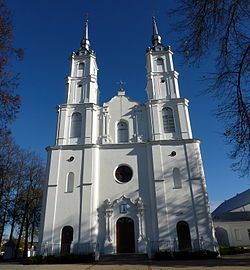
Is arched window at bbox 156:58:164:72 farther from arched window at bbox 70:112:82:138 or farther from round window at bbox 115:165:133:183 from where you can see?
round window at bbox 115:165:133:183

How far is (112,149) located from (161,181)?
17.8 feet

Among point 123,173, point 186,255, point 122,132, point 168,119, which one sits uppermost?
point 168,119

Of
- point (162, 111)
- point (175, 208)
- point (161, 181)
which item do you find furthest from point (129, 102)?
point (175, 208)

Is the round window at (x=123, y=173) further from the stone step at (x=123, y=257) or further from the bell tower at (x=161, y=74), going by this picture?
the bell tower at (x=161, y=74)

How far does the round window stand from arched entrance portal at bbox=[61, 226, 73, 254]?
5.73 metres

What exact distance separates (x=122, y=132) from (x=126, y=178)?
4905 millimetres

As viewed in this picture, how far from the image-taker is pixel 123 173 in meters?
22.9

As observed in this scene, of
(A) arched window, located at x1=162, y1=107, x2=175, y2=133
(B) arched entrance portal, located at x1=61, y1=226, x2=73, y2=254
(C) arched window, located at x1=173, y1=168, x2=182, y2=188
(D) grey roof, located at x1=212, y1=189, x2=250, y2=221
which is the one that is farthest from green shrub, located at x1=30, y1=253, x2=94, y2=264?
(D) grey roof, located at x1=212, y1=189, x2=250, y2=221

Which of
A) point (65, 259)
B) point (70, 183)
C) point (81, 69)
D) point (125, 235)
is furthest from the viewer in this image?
point (81, 69)

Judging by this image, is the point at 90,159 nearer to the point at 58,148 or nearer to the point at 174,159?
the point at 58,148

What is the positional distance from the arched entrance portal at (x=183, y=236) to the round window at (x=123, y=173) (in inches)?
223

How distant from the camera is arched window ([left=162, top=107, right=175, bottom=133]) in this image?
24441 mm

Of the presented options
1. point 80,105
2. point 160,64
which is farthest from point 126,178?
point 160,64

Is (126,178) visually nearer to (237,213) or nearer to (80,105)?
(80,105)
